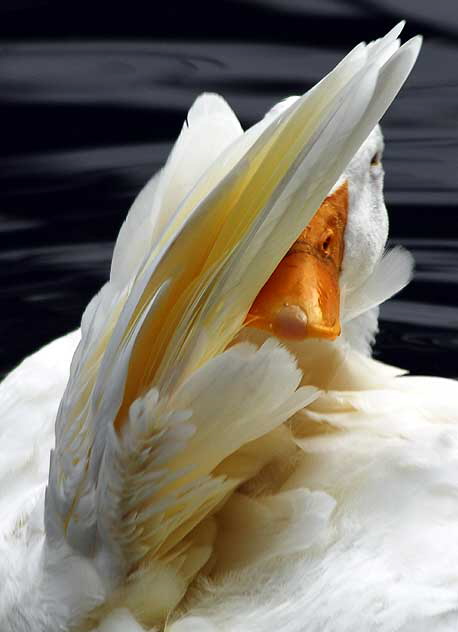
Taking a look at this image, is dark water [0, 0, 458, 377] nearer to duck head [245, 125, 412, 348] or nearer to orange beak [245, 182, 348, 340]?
duck head [245, 125, 412, 348]

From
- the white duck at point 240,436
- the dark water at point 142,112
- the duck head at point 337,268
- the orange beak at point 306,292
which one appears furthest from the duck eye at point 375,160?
the dark water at point 142,112

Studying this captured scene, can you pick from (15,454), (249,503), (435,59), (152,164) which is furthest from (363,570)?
(435,59)

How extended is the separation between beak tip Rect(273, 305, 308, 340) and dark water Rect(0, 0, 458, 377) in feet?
6.16

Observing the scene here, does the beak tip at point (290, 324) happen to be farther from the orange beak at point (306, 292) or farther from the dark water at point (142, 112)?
the dark water at point (142, 112)

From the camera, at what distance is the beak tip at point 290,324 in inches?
88.9

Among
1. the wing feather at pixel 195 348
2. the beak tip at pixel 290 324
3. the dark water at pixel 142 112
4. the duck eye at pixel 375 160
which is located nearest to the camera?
the wing feather at pixel 195 348

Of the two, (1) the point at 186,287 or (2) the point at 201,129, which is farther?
(2) the point at 201,129

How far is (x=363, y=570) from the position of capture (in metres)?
2.26

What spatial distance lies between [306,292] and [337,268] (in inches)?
16.1

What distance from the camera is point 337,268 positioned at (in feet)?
9.05

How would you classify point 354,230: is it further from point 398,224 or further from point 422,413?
point 398,224

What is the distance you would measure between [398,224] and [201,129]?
2068 mm

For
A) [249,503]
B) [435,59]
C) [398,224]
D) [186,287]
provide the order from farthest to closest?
[435,59] < [398,224] < [249,503] < [186,287]

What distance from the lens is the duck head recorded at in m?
2.29
